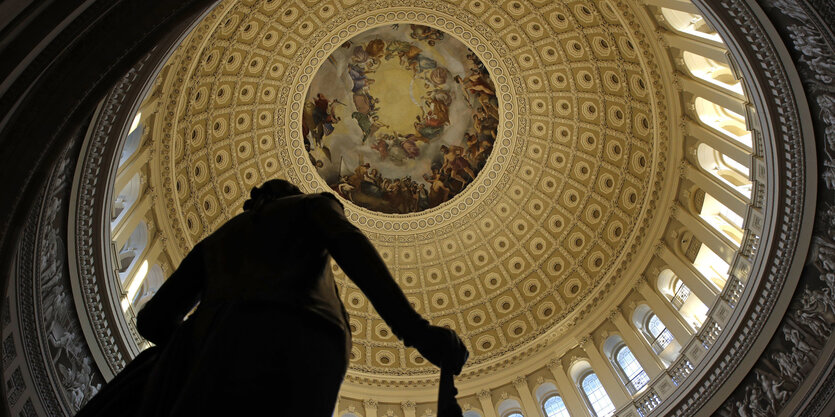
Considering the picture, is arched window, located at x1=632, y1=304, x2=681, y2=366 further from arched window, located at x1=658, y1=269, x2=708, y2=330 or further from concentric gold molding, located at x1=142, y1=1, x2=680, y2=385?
concentric gold molding, located at x1=142, y1=1, x2=680, y2=385

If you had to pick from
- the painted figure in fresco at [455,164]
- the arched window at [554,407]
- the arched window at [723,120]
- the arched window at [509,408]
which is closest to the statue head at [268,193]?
the arched window at [723,120]

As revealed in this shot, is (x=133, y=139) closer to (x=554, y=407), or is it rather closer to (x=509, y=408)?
(x=509, y=408)

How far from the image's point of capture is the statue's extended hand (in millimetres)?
2973

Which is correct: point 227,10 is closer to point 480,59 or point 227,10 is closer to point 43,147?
point 480,59

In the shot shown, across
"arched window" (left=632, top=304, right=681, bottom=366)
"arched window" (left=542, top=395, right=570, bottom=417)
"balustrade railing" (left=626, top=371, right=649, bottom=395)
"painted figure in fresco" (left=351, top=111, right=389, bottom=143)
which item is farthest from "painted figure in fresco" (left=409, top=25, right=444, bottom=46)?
"balustrade railing" (left=626, top=371, right=649, bottom=395)

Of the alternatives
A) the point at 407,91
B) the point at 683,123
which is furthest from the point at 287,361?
the point at 407,91

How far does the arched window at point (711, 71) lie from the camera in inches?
567

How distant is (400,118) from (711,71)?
15371 millimetres

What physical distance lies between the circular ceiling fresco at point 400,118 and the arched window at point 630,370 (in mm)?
10613

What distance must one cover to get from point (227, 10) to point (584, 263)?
15262mm

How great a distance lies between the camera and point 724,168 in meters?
16.4

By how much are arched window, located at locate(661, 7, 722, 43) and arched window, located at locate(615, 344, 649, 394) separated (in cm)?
932

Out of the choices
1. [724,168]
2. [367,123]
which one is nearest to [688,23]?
[724,168]

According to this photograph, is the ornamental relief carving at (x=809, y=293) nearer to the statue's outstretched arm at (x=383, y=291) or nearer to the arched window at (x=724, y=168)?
the arched window at (x=724, y=168)
